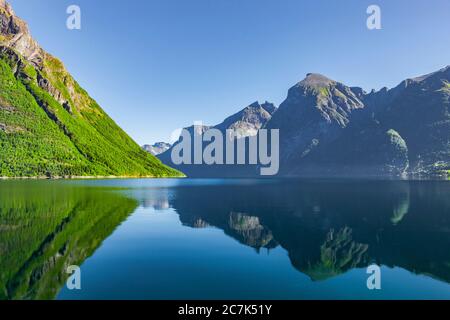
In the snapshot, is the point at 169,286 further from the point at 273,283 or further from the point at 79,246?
the point at 79,246

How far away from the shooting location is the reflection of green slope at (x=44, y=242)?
96.0ft

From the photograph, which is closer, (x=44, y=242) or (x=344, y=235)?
(x=44, y=242)

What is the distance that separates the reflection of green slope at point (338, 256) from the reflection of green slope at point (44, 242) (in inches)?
1035

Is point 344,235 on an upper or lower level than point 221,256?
upper

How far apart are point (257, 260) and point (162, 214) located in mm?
43749

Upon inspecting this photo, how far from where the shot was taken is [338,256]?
135 feet

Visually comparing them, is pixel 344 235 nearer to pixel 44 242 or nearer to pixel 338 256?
pixel 338 256

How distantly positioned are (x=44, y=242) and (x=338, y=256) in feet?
130

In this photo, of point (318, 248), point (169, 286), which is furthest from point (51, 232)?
point (318, 248)

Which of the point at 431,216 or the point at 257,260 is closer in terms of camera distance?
the point at 257,260

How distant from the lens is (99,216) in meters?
68.7

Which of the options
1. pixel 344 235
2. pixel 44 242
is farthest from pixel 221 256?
pixel 44 242

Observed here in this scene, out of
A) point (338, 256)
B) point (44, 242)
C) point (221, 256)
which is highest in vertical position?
point (44, 242)
